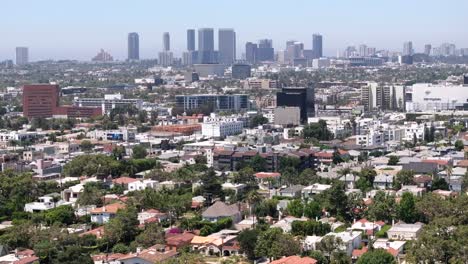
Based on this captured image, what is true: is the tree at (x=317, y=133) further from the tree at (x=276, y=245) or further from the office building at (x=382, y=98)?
the tree at (x=276, y=245)

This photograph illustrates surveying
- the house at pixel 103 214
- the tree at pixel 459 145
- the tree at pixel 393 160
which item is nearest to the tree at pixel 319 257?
the house at pixel 103 214

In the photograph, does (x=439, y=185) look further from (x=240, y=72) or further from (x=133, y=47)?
(x=133, y=47)

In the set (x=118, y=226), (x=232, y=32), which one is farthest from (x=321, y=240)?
(x=232, y=32)

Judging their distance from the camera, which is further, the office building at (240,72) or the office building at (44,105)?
the office building at (240,72)

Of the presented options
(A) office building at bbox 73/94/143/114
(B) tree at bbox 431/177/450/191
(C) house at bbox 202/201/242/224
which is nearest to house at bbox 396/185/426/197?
(B) tree at bbox 431/177/450/191

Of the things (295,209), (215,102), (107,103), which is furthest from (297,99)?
(295,209)

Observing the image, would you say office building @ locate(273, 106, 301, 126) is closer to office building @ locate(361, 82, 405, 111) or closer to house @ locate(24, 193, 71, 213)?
office building @ locate(361, 82, 405, 111)
